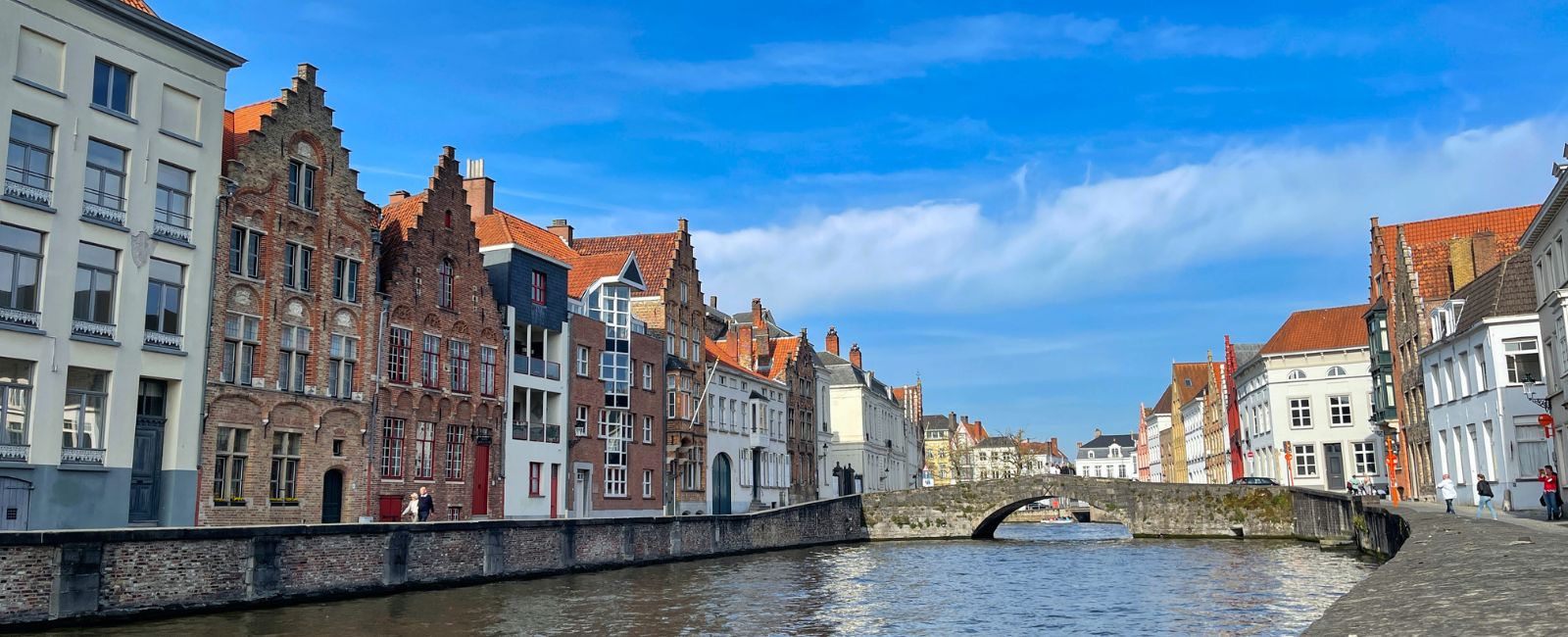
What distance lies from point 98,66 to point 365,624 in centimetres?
1625

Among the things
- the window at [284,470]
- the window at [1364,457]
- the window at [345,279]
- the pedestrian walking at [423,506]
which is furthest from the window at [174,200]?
the window at [1364,457]

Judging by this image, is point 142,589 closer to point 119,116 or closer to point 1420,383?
point 119,116

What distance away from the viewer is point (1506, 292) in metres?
39.8

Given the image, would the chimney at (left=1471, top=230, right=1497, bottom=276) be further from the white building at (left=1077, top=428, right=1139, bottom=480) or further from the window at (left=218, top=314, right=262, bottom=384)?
the white building at (left=1077, top=428, right=1139, bottom=480)

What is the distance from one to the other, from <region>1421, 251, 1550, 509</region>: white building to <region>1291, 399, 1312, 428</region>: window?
25539mm

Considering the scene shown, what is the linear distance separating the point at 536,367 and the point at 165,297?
53.7ft

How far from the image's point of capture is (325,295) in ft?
118

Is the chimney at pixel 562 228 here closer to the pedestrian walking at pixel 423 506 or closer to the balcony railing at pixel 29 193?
the pedestrian walking at pixel 423 506

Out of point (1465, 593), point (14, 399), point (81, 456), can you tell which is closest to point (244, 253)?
point (81, 456)

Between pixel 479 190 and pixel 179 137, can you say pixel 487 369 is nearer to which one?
pixel 479 190

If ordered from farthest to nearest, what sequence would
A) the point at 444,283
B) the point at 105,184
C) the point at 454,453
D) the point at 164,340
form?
the point at 444,283, the point at 454,453, the point at 164,340, the point at 105,184

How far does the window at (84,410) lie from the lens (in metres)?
28.3

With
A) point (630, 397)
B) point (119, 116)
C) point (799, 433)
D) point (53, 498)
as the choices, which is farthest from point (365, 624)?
point (799, 433)

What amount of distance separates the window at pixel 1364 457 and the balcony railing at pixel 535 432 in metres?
46.9
